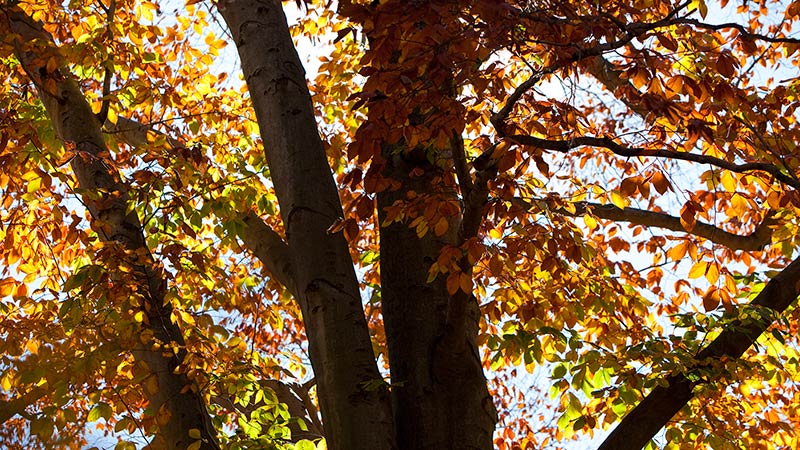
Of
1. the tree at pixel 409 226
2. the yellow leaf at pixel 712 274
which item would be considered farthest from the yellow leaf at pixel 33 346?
the yellow leaf at pixel 712 274

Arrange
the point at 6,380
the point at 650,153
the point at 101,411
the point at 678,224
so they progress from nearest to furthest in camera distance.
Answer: the point at 650,153
the point at 101,411
the point at 6,380
the point at 678,224

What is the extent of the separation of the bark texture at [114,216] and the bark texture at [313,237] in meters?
0.67

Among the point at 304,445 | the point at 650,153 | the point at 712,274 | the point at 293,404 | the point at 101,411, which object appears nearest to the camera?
the point at 650,153

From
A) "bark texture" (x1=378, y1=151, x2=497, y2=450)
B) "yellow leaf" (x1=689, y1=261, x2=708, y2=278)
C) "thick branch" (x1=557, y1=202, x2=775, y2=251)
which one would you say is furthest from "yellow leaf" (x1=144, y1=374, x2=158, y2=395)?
"thick branch" (x1=557, y1=202, x2=775, y2=251)

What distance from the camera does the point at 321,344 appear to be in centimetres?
329

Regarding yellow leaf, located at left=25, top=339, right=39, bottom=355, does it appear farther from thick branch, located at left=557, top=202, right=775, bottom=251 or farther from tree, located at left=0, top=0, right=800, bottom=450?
thick branch, located at left=557, top=202, right=775, bottom=251

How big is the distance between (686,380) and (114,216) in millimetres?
2865

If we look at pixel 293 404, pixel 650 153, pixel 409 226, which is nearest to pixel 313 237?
pixel 409 226

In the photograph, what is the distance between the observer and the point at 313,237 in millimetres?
3432

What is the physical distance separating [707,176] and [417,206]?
3.76ft

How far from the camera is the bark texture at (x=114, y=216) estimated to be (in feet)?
11.5

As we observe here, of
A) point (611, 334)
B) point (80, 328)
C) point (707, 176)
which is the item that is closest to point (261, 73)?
point (80, 328)

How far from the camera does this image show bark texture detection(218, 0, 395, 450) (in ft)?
10.4

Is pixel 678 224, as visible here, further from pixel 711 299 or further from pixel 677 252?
pixel 677 252
